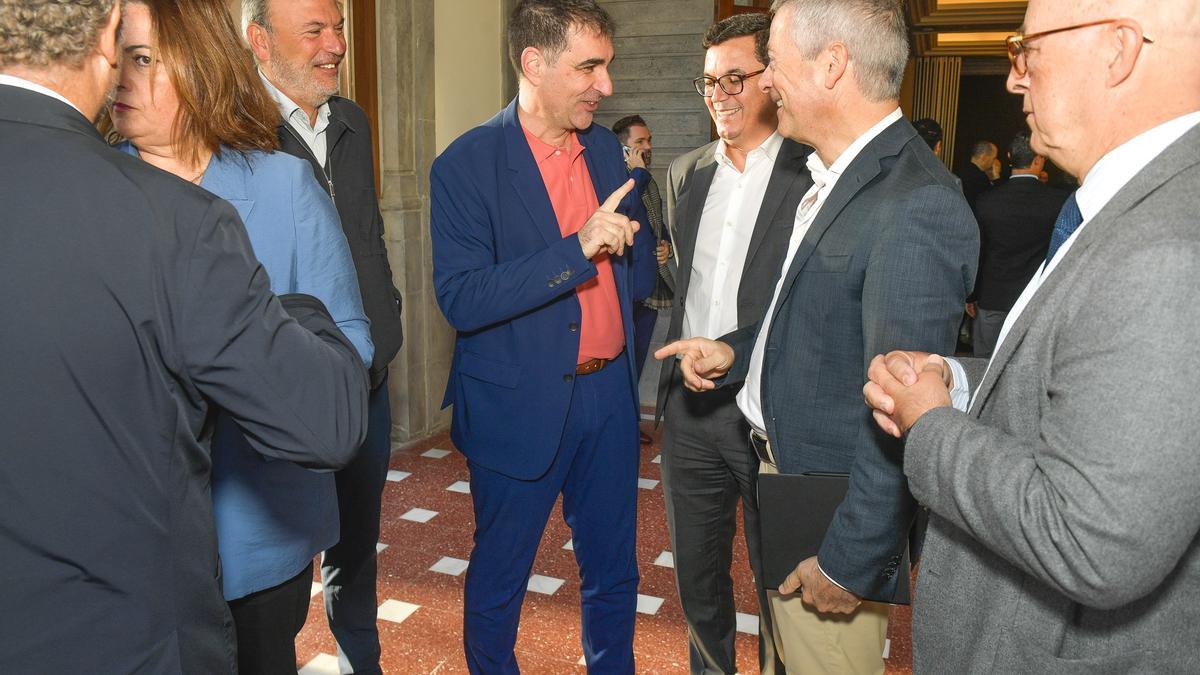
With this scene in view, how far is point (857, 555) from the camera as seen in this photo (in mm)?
1566

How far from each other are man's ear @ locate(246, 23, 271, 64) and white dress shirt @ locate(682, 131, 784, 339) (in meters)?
1.33

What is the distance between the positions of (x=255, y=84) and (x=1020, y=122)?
16559mm

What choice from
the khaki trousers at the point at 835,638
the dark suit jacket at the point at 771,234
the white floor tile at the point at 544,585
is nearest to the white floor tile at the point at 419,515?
the white floor tile at the point at 544,585

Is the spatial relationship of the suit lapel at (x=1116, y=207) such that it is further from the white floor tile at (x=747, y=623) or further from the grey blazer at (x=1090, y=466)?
the white floor tile at (x=747, y=623)

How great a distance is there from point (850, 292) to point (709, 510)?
100cm

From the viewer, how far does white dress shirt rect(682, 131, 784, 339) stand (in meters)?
2.45

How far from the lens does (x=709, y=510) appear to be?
2.48 m

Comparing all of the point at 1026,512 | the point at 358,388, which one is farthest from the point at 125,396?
the point at 1026,512

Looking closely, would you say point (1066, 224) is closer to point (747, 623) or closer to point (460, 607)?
point (747, 623)

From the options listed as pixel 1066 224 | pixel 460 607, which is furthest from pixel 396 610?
pixel 1066 224

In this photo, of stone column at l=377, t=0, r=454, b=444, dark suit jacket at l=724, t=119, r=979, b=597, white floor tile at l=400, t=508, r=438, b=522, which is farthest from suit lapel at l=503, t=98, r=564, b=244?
stone column at l=377, t=0, r=454, b=444

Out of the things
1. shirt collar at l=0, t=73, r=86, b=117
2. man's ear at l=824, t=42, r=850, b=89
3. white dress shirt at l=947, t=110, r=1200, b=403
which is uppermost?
man's ear at l=824, t=42, r=850, b=89

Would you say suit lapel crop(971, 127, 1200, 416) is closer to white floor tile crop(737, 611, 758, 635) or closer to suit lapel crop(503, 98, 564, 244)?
suit lapel crop(503, 98, 564, 244)

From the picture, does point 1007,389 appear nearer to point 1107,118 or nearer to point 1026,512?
point 1026,512
